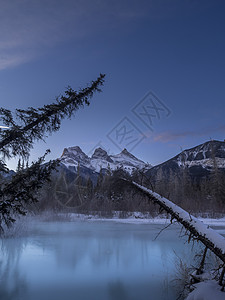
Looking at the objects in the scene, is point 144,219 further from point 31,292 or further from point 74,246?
point 31,292

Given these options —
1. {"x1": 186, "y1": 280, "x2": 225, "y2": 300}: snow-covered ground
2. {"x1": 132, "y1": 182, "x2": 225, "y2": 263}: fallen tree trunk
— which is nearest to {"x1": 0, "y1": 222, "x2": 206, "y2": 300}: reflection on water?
{"x1": 186, "y1": 280, "x2": 225, "y2": 300}: snow-covered ground

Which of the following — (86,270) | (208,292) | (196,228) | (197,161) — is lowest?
(86,270)

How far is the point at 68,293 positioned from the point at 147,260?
3947 millimetres

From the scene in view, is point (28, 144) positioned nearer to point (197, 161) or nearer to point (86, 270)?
point (86, 270)

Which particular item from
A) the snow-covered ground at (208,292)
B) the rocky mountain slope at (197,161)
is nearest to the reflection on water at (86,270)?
the snow-covered ground at (208,292)

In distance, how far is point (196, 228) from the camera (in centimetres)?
260

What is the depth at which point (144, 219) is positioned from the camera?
22.7m

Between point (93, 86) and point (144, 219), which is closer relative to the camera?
point (93, 86)

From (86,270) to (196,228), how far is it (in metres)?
5.75

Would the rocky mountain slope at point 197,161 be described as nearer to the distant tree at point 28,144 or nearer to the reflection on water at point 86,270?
the reflection on water at point 86,270

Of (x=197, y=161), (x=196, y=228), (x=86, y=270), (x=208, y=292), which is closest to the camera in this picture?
(x=196, y=228)

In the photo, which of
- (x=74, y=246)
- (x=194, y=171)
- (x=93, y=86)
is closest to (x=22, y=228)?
(x=74, y=246)

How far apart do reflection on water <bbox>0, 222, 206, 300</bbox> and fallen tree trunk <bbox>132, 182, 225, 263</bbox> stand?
3.20 metres

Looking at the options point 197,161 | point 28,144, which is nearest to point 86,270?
point 28,144
